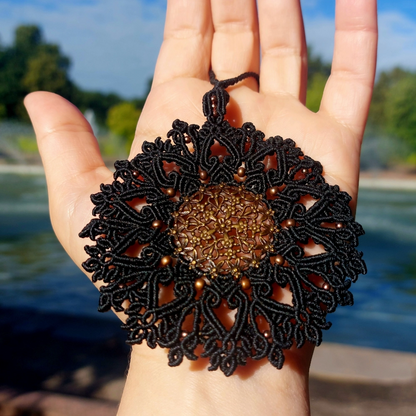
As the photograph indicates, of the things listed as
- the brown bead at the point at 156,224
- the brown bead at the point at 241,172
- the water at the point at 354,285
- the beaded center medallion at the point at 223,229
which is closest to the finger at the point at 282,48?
the brown bead at the point at 241,172

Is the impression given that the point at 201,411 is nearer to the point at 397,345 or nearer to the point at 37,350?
the point at 37,350

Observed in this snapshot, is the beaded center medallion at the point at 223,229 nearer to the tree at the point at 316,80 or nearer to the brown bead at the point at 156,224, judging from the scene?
the brown bead at the point at 156,224

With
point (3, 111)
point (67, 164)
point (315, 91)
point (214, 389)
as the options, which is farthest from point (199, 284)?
point (3, 111)

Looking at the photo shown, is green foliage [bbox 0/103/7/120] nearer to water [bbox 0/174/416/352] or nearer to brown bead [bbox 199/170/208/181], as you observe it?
water [bbox 0/174/416/352]

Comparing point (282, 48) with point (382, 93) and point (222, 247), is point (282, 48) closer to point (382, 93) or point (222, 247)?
point (222, 247)

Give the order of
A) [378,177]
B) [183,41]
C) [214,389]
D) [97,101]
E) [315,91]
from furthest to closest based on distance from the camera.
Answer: [97,101] < [315,91] < [378,177] < [183,41] < [214,389]

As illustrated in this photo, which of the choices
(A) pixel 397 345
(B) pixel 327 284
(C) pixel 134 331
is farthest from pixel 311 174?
(A) pixel 397 345
